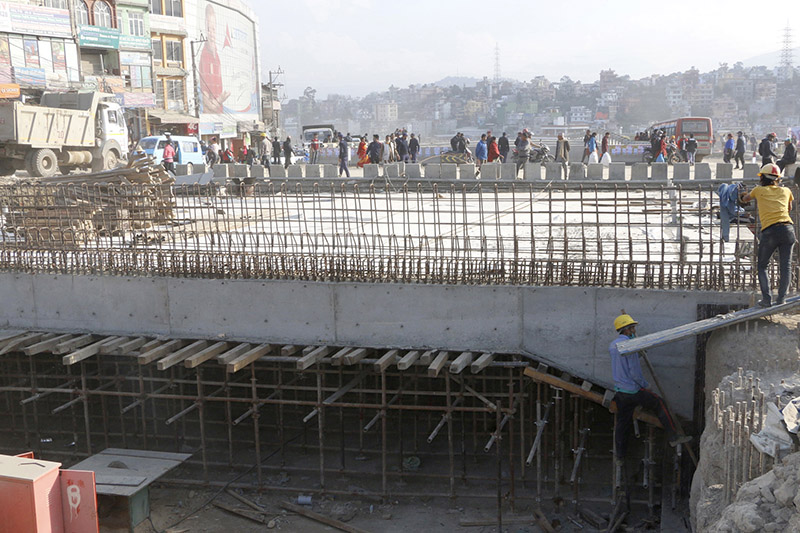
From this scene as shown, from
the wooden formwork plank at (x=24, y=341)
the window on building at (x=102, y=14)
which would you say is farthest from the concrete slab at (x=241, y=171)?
the window on building at (x=102, y=14)

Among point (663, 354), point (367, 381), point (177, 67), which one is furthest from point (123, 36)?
point (663, 354)

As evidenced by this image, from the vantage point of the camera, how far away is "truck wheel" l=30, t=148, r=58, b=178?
80.5 feet

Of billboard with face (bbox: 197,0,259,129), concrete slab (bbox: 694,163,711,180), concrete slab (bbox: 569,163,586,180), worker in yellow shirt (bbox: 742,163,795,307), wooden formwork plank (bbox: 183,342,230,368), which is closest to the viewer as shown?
worker in yellow shirt (bbox: 742,163,795,307)

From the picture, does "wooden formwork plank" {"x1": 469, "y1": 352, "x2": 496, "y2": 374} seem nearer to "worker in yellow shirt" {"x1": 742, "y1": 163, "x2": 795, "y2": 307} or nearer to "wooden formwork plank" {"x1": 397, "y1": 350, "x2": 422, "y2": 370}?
"wooden formwork plank" {"x1": 397, "y1": 350, "x2": 422, "y2": 370}

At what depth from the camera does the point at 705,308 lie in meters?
9.53

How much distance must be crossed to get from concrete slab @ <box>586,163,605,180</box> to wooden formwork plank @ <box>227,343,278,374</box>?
13523mm

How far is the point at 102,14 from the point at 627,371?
1704 inches

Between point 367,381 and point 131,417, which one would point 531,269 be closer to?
point 367,381

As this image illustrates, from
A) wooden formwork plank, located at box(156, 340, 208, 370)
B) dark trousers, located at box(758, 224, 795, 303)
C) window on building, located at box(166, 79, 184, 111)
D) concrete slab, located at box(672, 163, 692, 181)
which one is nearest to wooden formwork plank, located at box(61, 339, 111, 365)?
wooden formwork plank, located at box(156, 340, 208, 370)

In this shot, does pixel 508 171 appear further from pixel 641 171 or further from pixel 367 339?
pixel 367 339

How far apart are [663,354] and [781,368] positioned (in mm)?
1916

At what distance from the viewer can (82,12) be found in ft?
141

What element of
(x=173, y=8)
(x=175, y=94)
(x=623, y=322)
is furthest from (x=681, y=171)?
(x=173, y=8)

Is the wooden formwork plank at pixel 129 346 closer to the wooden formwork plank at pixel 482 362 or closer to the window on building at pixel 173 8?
the wooden formwork plank at pixel 482 362
